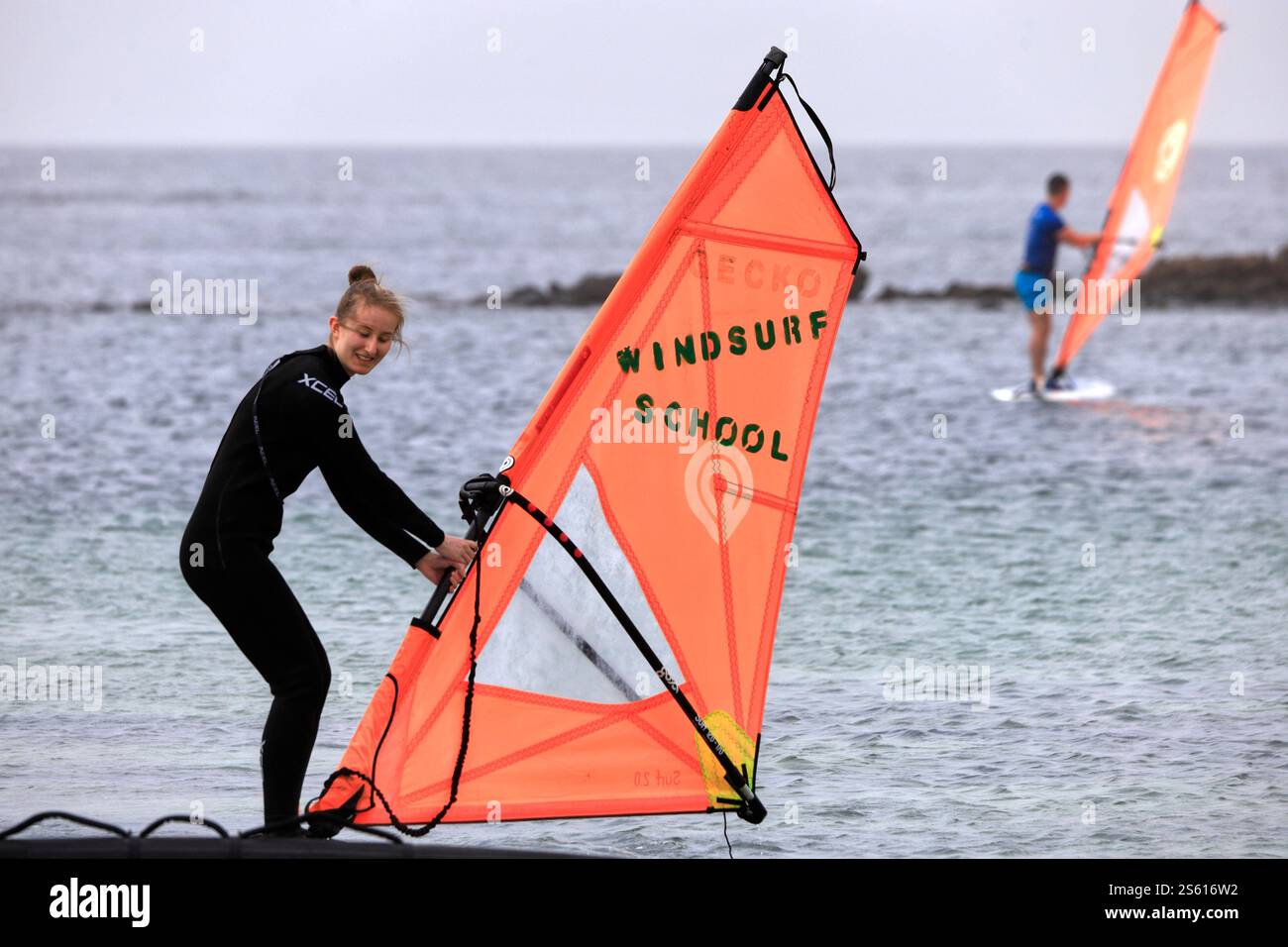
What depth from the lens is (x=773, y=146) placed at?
4.91 metres

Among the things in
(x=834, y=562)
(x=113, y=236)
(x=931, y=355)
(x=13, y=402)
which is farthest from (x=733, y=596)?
(x=113, y=236)

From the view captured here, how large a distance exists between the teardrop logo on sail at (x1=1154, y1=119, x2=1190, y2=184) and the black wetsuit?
1169 centimetres

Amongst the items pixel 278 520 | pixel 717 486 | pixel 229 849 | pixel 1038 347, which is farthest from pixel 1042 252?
pixel 229 849

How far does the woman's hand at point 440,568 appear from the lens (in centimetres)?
475

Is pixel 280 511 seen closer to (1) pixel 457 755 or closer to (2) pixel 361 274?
(2) pixel 361 274

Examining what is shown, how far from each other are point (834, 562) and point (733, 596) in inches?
197

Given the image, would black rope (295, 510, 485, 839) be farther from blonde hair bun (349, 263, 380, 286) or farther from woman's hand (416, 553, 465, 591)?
blonde hair bun (349, 263, 380, 286)

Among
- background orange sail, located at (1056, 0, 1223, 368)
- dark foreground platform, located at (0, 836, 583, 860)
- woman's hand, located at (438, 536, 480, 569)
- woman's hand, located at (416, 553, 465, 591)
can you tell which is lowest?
dark foreground platform, located at (0, 836, 583, 860)

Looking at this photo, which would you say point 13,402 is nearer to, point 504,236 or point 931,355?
point 931,355

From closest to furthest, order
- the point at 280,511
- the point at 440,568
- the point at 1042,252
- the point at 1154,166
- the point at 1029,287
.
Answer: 1. the point at 280,511
2. the point at 440,568
3. the point at 1154,166
4. the point at 1029,287
5. the point at 1042,252

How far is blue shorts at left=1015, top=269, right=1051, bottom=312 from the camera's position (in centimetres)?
1566

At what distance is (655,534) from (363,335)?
3.28 feet

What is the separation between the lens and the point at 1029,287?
51.5ft

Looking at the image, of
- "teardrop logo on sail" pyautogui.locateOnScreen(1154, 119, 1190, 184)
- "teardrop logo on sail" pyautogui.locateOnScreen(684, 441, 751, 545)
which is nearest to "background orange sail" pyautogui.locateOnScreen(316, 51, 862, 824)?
"teardrop logo on sail" pyautogui.locateOnScreen(684, 441, 751, 545)
